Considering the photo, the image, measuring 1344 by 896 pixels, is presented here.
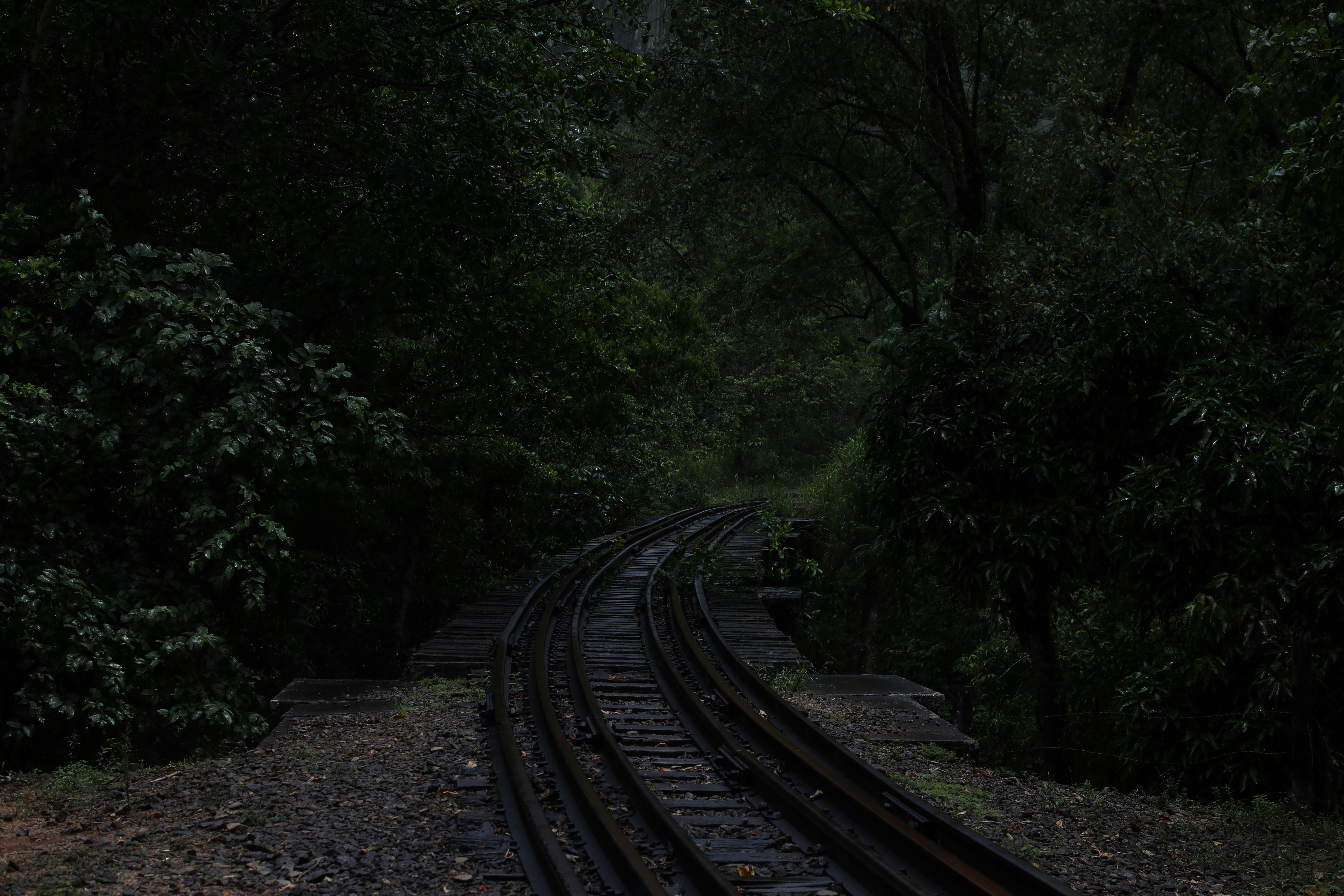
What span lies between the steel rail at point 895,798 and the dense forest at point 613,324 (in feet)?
7.83

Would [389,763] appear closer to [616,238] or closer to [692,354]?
[616,238]

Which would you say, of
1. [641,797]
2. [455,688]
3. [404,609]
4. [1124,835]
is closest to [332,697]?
[455,688]

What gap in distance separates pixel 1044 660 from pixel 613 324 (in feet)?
24.6

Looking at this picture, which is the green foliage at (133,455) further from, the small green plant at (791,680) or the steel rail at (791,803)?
the small green plant at (791,680)

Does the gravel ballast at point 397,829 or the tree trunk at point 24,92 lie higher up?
the tree trunk at point 24,92

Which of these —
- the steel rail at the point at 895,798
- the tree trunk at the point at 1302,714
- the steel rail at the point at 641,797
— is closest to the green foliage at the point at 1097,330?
the tree trunk at the point at 1302,714

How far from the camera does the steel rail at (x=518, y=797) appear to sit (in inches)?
173

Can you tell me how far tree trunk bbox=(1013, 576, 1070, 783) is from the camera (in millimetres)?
9516

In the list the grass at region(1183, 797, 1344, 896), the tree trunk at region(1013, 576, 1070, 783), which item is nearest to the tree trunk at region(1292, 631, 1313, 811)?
the grass at region(1183, 797, 1344, 896)

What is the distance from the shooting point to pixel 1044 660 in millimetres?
9750

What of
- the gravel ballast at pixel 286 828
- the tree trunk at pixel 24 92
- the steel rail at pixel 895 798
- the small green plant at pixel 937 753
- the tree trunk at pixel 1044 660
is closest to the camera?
the steel rail at pixel 895 798

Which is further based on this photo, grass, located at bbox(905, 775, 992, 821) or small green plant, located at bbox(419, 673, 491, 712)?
small green plant, located at bbox(419, 673, 491, 712)

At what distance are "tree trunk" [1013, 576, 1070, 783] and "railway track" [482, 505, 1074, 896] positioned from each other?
3.08 meters

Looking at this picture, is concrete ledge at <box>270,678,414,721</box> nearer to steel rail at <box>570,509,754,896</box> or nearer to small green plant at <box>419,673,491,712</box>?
small green plant at <box>419,673,491,712</box>
